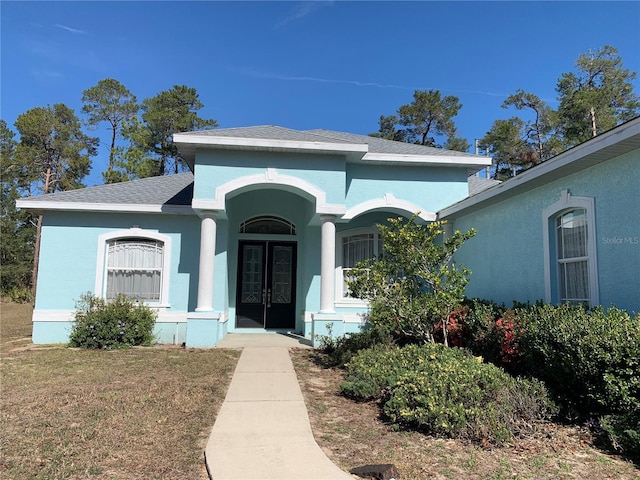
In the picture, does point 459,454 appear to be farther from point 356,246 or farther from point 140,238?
point 140,238

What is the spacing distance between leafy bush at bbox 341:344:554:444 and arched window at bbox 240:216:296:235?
7.32 metres

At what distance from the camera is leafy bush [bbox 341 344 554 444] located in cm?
450

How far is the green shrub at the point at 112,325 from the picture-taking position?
33.1ft

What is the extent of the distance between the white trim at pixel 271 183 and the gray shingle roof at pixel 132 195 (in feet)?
6.36

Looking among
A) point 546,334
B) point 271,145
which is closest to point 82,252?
point 271,145

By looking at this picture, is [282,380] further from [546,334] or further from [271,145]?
[271,145]

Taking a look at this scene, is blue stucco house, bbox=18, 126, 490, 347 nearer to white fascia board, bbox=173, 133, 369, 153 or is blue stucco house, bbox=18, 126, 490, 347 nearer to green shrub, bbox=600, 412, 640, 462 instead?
white fascia board, bbox=173, 133, 369, 153

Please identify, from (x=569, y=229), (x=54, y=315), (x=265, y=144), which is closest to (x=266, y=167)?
(x=265, y=144)


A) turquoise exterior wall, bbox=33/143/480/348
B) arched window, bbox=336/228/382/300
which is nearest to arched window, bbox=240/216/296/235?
turquoise exterior wall, bbox=33/143/480/348

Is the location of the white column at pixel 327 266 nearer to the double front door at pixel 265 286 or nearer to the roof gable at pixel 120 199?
the double front door at pixel 265 286

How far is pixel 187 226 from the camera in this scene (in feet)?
38.7

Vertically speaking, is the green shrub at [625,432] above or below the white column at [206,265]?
below

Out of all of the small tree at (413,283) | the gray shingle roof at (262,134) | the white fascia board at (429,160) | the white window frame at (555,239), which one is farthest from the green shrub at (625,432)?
the white fascia board at (429,160)

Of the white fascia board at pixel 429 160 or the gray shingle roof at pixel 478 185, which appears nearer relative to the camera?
the white fascia board at pixel 429 160
